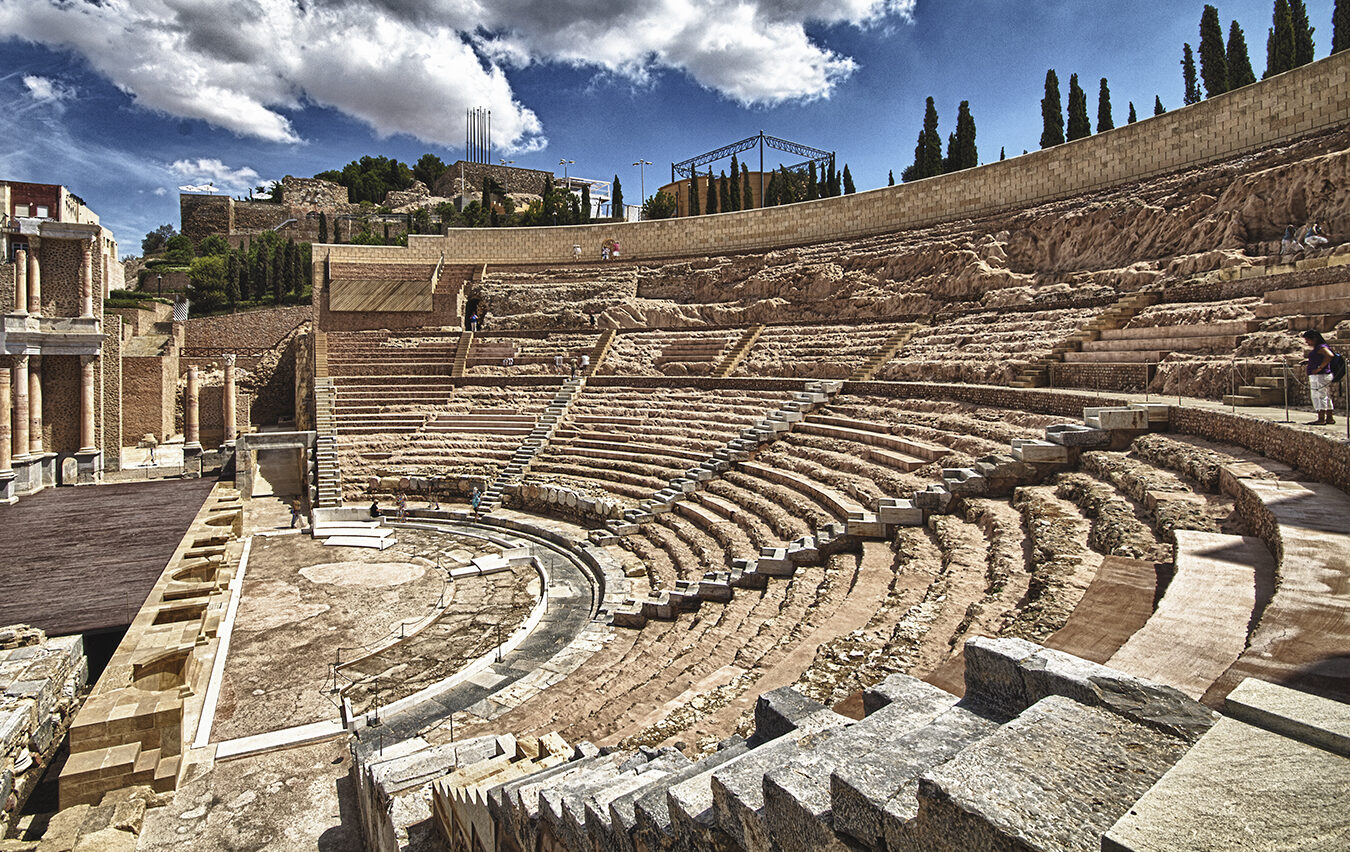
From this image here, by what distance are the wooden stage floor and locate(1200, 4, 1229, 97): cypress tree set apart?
2920 centimetres

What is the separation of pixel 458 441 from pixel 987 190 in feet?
57.2

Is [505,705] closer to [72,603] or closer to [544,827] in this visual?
[544,827]

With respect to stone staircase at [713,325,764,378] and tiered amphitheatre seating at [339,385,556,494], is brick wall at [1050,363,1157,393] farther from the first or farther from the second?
tiered amphitheatre seating at [339,385,556,494]

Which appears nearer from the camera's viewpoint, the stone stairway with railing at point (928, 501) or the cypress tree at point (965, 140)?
the stone stairway with railing at point (928, 501)

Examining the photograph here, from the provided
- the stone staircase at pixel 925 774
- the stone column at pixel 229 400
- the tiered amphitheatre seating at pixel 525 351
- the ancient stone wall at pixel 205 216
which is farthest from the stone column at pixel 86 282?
the ancient stone wall at pixel 205 216

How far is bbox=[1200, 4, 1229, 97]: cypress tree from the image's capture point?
20844 mm

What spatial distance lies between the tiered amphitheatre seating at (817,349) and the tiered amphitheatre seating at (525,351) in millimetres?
6294

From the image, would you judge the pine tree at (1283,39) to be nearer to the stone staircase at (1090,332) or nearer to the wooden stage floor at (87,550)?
the stone staircase at (1090,332)

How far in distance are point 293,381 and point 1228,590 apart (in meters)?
34.3

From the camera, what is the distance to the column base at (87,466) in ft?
58.6

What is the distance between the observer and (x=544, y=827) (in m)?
3.48

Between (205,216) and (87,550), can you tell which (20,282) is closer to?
(87,550)

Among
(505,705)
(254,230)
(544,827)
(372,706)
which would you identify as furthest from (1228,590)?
(254,230)

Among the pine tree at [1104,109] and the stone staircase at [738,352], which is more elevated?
the pine tree at [1104,109]
